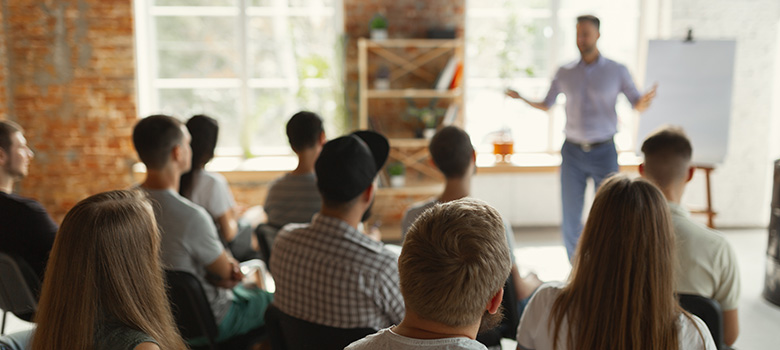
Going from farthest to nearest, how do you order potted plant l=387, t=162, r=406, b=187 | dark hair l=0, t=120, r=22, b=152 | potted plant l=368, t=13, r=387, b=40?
1. potted plant l=387, t=162, r=406, b=187
2. potted plant l=368, t=13, r=387, b=40
3. dark hair l=0, t=120, r=22, b=152

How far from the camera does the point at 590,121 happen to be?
4.36m

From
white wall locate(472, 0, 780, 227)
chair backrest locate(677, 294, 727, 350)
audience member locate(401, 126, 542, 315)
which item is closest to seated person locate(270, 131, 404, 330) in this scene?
audience member locate(401, 126, 542, 315)

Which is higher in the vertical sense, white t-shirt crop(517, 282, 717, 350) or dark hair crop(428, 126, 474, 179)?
dark hair crop(428, 126, 474, 179)

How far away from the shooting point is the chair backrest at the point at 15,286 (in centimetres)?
225

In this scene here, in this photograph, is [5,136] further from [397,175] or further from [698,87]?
[698,87]

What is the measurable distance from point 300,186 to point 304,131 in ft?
0.91

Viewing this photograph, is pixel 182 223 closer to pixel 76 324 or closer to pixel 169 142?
pixel 169 142

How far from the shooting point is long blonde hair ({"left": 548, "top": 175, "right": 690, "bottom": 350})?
1.48m

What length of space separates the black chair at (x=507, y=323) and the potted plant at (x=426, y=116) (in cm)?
329

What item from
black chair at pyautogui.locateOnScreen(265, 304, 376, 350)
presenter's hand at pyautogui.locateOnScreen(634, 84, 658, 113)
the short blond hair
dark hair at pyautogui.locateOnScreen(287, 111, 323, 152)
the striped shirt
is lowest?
black chair at pyautogui.locateOnScreen(265, 304, 376, 350)

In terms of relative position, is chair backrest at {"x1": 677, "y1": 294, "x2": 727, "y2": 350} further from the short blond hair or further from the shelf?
the shelf

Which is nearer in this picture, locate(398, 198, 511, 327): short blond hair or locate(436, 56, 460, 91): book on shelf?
locate(398, 198, 511, 327): short blond hair

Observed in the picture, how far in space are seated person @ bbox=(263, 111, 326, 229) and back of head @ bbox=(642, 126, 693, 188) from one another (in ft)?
4.84

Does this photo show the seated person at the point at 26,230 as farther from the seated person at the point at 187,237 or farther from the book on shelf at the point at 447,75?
the book on shelf at the point at 447,75
